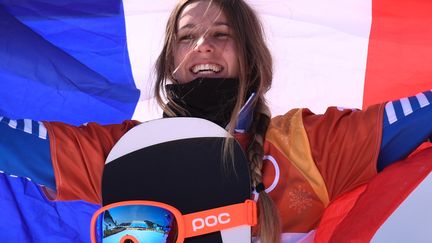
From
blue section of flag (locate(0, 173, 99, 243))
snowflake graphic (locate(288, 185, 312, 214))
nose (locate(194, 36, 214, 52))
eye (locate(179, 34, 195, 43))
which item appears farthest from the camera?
blue section of flag (locate(0, 173, 99, 243))

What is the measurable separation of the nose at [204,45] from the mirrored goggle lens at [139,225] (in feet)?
1.92

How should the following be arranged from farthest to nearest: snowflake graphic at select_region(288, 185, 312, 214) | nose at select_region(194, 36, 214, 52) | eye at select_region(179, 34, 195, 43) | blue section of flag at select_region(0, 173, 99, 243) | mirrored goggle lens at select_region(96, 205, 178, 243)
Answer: blue section of flag at select_region(0, 173, 99, 243), eye at select_region(179, 34, 195, 43), nose at select_region(194, 36, 214, 52), snowflake graphic at select_region(288, 185, 312, 214), mirrored goggle lens at select_region(96, 205, 178, 243)

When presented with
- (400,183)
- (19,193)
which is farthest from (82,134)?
(400,183)

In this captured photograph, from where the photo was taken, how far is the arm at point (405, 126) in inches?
67.2

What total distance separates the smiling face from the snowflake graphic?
454 mm

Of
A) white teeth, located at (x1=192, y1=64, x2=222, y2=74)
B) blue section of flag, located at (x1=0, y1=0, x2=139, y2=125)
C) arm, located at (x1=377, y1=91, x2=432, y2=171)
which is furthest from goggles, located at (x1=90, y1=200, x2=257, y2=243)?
blue section of flag, located at (x1=0, y1=0, x2=139, y2=125)

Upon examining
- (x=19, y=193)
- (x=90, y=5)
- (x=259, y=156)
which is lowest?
(x=19, y=193)

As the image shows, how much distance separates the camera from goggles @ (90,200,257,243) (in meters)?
1.68

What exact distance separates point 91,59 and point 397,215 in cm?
133

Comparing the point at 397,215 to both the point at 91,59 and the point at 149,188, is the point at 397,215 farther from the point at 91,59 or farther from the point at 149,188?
the point at 91,59

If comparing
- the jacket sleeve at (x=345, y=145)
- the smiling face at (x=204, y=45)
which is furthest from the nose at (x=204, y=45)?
the jacket sleeve at (x=345, y=145)

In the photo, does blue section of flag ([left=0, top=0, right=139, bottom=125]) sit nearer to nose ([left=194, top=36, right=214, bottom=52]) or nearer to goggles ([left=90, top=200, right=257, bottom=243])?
nose ([left=194, top=36, right=214, bottom=52])

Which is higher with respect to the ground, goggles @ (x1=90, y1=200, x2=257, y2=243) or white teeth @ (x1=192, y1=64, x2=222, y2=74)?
white teeth @ (x1=192, y1=64, x2=222, y2=74)

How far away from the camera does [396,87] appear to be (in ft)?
7.72
